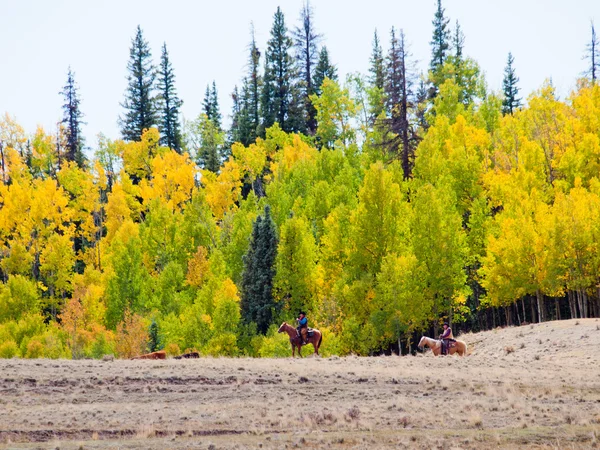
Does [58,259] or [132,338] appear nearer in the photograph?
[132,338]

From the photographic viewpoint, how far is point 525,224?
2135 inches

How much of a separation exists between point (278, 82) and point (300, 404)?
3403 inches

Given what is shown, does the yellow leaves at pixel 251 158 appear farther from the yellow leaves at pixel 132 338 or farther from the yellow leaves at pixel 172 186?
the yellow leaves at pixel 132 338

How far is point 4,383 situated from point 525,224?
38213 millimetres

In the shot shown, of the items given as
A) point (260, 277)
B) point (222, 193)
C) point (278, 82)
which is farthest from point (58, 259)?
point (278, 82)

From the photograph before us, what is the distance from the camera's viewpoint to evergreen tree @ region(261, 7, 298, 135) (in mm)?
104125

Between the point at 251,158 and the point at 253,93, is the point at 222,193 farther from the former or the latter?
the point at 253,93

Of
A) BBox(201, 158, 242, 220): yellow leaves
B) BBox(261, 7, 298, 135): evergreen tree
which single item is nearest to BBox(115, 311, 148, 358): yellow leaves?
BBox(201, 158, 242, 220): yellow leaves

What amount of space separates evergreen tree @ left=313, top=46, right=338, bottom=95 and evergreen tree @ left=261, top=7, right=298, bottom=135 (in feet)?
10.7

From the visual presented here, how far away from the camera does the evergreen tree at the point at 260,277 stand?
61.4 metres

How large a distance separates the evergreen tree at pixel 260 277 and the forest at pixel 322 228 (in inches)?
6.0

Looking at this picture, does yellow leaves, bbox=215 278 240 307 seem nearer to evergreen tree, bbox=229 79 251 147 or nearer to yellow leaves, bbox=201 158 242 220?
yellow leaves, bbox=201 158 242 220

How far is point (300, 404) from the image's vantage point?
2288 cm

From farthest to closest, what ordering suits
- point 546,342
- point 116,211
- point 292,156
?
point 292,156
point 116,211
point 546,342
